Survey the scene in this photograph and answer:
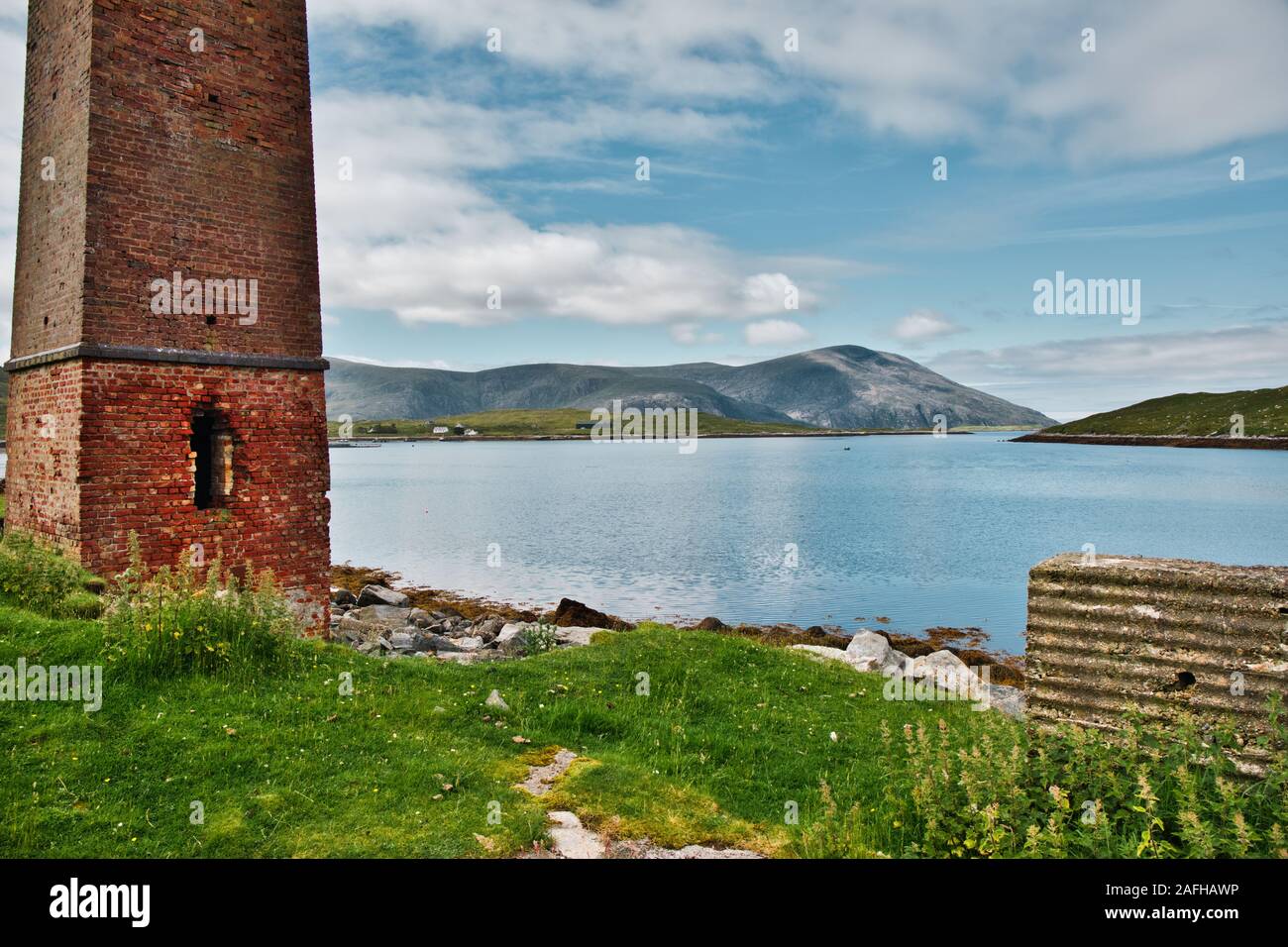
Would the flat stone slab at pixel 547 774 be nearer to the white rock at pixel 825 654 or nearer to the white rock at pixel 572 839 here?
the white rock at pixel 572 839

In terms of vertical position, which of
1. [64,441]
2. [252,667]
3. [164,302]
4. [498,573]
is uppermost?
[164,302]

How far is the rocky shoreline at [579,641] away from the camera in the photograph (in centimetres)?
1627

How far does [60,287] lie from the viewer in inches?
543

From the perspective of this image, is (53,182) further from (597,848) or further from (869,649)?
(869,649)

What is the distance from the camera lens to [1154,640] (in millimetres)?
7277

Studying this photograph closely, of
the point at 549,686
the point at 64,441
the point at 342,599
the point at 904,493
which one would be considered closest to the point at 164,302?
the point at 64,441

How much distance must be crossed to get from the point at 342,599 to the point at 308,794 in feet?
71.5

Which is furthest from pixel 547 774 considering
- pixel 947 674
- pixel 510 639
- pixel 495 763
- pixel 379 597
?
pixel 379 597

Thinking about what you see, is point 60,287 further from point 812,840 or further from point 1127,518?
point 1127,518

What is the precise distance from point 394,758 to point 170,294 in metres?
10.2

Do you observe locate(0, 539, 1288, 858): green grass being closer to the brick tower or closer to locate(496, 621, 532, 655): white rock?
the brick tower

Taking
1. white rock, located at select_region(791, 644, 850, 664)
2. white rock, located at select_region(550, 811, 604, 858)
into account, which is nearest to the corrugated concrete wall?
white rock, located at select_region(550, 811, 604, 858)

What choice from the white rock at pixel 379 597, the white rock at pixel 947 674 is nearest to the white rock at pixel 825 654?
the white rock at pixel 947 674

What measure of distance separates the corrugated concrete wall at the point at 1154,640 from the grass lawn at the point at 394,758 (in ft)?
7.88
